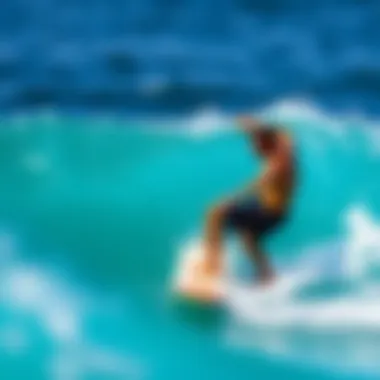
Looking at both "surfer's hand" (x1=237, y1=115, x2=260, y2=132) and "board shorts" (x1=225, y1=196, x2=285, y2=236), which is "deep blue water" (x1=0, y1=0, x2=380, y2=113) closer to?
"surfer's hand" (x1=237, y1=115, x2=260, y2=132)

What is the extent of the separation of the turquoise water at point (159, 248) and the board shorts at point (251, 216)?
2 centimetres

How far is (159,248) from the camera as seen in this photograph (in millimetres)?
1433

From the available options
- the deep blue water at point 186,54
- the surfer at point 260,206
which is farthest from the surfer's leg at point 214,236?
the deep blue water at point 186,54

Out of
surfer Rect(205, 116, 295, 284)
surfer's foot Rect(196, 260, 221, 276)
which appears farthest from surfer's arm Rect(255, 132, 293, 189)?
surfer's foot Rect(196, 260, 221, 276)

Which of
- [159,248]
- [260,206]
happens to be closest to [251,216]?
[260,206]

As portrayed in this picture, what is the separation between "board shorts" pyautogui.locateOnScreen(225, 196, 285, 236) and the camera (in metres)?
1.43

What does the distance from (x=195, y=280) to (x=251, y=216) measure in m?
0.10

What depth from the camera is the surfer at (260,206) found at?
1.43 metres

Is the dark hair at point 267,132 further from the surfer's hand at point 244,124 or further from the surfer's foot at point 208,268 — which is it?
the surfer's foot at point 208,268

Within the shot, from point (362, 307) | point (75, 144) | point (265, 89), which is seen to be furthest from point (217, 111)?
point (362, 307)

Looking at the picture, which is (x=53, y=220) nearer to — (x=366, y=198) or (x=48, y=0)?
(x=48, y=0)

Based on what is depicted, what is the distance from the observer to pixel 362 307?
1413 millimetres

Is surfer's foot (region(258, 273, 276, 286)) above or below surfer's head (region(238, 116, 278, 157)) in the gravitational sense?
below

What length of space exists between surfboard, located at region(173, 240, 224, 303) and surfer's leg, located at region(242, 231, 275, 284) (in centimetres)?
5
